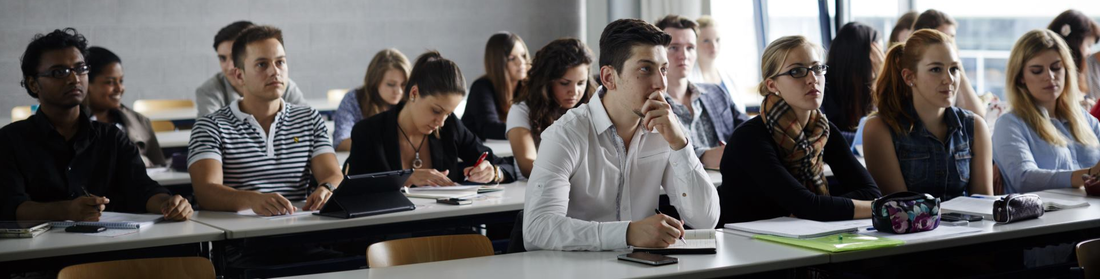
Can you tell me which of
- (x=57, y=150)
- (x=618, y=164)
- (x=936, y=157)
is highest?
(x=57, y=150)

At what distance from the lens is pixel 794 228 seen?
2.57 metres

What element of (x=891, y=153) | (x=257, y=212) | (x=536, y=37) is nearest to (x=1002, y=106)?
(x=891, y=153)

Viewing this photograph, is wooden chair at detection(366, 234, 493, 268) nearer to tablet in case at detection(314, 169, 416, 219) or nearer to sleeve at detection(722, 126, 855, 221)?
tablet in case at detection(314, 169, 416, 219)

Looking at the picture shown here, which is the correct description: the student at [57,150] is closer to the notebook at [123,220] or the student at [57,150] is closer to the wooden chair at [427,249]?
the notebook at [123,220]

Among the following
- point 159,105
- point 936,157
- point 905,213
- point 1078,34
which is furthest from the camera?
point 159,105

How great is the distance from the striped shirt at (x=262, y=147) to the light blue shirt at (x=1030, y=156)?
251 cm

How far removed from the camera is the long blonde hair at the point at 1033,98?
3707 mm

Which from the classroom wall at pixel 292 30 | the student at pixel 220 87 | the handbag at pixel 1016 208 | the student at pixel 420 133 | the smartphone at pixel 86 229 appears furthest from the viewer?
the classroom wall at pixel 292 30

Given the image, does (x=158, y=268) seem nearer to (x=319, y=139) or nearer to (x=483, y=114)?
(x=319, y=139)

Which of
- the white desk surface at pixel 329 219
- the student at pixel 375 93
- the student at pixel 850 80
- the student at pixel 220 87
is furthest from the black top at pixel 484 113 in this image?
the white desk surface at pixel 329 219

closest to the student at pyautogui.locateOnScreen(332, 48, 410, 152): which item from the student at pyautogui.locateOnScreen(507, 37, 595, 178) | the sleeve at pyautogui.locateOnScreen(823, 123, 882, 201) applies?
the student at pyautogui.locateOnScreen(507, 37, 595, 178)

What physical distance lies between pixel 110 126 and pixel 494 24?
635 centimetres

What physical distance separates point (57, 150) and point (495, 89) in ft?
8.83

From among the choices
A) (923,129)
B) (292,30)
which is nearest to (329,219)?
(923,129)
